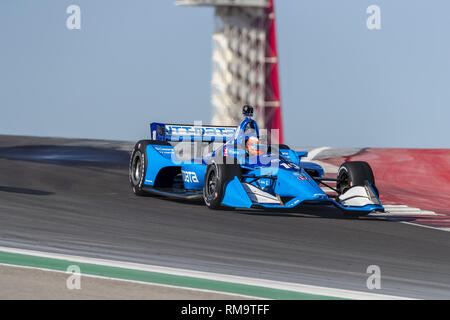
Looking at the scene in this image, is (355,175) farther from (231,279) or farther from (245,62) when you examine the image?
(245,62)

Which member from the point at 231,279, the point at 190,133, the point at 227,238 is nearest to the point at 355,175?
the point at 190,133

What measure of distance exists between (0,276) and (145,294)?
1.15 metres

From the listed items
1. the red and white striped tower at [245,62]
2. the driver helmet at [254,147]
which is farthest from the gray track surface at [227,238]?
the red and white striped tower at [245,62]

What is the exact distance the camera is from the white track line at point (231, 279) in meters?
5.88

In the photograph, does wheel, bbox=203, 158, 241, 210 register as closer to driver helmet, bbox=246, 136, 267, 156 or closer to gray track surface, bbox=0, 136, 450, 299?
gray track surface, bbox=0, 136, 450, 299

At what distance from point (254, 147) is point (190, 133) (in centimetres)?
207

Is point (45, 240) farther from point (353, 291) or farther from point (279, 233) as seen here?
point (353, 291)

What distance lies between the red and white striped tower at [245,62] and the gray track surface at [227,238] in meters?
28.9

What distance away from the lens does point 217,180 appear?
10.5 m

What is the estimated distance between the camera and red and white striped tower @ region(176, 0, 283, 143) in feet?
137

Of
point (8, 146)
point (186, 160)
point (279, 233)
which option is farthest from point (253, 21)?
point (279, 233)

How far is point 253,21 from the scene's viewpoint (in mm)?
43750

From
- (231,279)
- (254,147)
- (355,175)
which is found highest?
(254,147)
